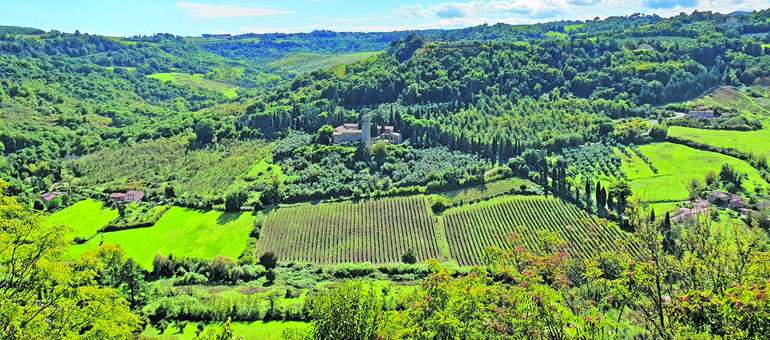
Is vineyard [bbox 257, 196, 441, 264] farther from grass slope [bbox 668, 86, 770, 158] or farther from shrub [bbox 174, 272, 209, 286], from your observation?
grass slope [bbox 668, 86, 770, 158]

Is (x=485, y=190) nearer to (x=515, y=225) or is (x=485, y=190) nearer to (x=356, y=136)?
(x=515, y=225)

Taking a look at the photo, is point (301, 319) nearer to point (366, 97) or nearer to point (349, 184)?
point (349, 184)

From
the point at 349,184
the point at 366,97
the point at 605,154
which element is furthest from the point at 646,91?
the point at 349,184

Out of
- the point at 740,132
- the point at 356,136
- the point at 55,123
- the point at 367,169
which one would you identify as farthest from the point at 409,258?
the point at 55,123

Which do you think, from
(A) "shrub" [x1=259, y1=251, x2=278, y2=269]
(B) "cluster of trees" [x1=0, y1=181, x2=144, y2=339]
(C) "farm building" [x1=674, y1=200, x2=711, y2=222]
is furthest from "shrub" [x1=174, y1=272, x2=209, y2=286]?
(C) "farm building" [x1=674, y1=200, x2=711, y2=222]

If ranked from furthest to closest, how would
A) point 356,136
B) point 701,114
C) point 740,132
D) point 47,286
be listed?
point 701,114 → point 356,136 → point 740,132 → point 47,286

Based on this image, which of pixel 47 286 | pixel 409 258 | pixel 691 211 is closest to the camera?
pixel 47 286
